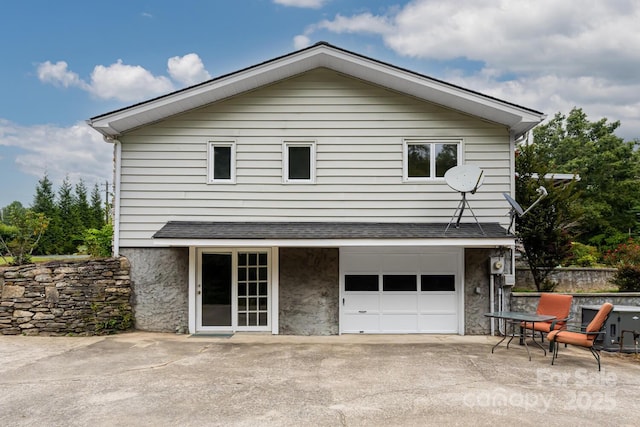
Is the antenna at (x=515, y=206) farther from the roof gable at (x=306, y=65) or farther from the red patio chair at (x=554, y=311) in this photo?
the red patio chair at (x=554, y=311)

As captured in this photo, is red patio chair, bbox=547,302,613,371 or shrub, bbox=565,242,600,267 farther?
shrub, bbox=565,242,600,267

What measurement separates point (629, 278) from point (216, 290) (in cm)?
995

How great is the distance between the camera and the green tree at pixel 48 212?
78.1 ft

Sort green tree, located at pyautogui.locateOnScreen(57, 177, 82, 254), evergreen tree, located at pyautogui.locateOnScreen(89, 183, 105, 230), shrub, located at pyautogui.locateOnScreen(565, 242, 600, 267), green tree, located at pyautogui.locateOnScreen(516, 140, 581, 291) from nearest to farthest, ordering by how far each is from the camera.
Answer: green tree, located at pyautogui.locateOnScreen(516, 140, 581, 291) → shrub, located at pyautogui.locateOnScreen(565, 242, 600, 267) → green tree, located at pyautogui.locateOnScreen(57, 177, 82, 254) → evergreen tree, located at pyautogui.locateOnScreen(89, 183, 105, 230)

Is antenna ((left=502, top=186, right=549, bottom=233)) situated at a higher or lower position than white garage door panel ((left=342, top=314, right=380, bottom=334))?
higher

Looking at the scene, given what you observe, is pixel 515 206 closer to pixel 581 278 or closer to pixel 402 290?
pixel 402 290

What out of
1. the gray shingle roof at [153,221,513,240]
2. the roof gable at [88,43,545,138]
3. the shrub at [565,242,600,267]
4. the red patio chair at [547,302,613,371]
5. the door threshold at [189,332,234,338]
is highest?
the roof gable at [88,43,545,138]

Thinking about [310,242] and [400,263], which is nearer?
[310,242]

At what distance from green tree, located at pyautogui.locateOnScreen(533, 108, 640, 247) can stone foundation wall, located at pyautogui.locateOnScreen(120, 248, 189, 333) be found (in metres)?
23.1

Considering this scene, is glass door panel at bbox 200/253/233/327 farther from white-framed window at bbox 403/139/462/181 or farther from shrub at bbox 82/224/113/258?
white-framed window at bbox 403/139/462/181

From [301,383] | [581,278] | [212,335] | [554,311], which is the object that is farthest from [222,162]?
[581,278]

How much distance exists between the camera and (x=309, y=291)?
30.2 feet

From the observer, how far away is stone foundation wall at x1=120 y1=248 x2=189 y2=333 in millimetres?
9203

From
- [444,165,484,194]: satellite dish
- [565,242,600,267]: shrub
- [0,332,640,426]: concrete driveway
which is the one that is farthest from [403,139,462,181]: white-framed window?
[565,242,600,267]: shrub
